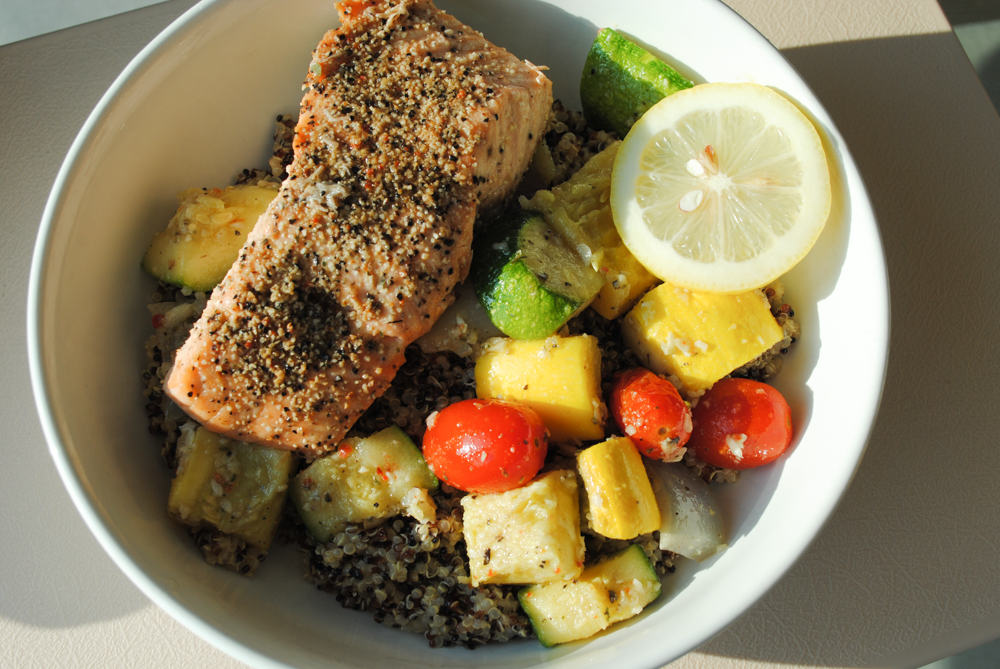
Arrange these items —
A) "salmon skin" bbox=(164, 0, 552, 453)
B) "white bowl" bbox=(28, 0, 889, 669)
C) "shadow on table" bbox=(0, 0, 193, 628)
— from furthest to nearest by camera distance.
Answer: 1. "shadow on table" bbox=(0, 0, 193, 628)
2. "salmon skin" bbox=(164, 0, 552, 453)
3. "white bowl" bbox=(28, 0, 889, 669)

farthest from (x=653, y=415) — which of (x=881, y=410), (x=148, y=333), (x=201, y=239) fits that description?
(x=148, y=333)

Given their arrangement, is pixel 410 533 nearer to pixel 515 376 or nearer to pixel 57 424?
pixel 515 376

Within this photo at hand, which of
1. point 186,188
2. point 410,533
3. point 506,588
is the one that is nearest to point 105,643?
point 410,533

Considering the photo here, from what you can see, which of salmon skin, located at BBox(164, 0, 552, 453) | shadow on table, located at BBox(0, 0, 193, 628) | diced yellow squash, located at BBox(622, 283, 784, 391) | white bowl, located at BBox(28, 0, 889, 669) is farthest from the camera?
shadow on table, located at BBox(0, 0, 193, 628)

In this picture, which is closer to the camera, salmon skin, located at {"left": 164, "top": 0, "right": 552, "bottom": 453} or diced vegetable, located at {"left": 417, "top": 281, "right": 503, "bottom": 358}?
salmon skin, located at {"left": 164, "top": 0, "right": 552, "bottom": 453}

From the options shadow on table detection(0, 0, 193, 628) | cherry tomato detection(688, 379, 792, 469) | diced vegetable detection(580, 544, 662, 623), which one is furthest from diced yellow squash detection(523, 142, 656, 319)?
shadow on table detection(0, 0, 193, 628)

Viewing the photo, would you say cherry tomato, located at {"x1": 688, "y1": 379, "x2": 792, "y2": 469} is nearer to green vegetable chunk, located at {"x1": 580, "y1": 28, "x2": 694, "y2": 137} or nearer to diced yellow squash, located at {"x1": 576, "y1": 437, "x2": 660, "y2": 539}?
diced yellow squash, located at {"x1": 576, "y1": 437, "x2": 660, "y2": 539}

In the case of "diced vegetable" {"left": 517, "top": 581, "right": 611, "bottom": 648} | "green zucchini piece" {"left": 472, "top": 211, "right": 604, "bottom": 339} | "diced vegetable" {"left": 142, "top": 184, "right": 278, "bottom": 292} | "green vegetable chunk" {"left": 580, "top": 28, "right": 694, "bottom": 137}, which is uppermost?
"green vegetable chunk" {"left": 580, "top": 28, "right": 694, "bottom": 137}
